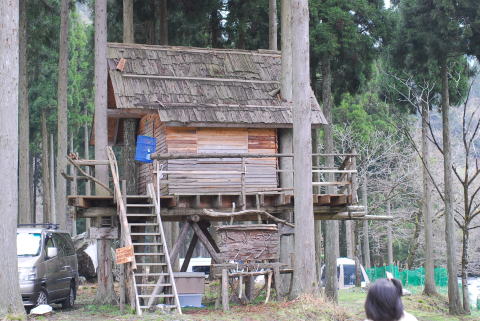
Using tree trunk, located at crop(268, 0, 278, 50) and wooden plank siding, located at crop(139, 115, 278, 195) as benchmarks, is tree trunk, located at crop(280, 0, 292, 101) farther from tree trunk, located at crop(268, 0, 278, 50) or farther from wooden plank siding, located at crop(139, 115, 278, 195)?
tree trunk, located at crop(268, 0, 278, 50)

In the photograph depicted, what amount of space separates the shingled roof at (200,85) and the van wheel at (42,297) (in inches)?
214

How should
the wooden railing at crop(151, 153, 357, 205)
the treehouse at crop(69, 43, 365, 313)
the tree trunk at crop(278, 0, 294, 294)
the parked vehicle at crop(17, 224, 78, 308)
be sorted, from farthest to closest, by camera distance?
the tree trunk at crop(278, 0, 294, 294) → the wooden railing at crop(151, 153, 357, 205) → the treehouse at crop(69, 43, 365, 313) → the parked vehicle at crop(17, 224, 78, 308)

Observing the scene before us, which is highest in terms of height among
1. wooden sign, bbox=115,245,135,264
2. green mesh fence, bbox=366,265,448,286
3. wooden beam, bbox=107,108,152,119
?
wooden beam, bbox=107,108,152,119

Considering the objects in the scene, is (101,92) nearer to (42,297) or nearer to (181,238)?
(181,238)

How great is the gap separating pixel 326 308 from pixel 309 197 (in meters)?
2.97

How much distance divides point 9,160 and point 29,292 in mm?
3479

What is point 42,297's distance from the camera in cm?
1692

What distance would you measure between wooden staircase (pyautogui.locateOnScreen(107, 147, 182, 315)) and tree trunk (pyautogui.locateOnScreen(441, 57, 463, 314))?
37.1ft

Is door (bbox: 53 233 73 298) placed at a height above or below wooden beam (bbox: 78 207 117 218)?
below

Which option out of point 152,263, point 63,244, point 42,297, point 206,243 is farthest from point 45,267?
point 206,243

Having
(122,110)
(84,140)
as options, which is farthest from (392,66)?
(84,140)

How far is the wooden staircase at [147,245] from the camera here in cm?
1599

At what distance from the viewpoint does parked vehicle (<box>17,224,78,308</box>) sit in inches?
645

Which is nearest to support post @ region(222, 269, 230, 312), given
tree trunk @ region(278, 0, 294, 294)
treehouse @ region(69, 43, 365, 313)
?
treehouse @ region(69, 43, 365, 313)
